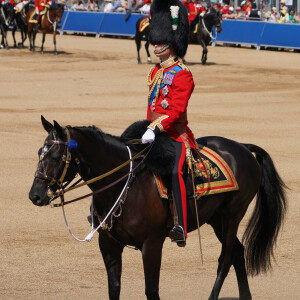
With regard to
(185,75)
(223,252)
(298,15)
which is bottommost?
(298,15)

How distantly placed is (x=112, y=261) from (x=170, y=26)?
1.93m

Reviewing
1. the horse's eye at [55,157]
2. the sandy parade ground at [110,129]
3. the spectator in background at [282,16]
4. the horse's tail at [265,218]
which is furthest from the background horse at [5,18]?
the horse's eye at [55,157]

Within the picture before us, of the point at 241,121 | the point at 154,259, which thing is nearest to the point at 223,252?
the point at 154,259

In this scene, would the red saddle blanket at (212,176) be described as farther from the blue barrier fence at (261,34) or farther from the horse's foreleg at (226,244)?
the blue barrier fence at (261,34)

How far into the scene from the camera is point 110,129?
1650cm

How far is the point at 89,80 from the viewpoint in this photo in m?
24.8

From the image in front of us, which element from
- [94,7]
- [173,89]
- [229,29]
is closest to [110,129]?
[173,89]

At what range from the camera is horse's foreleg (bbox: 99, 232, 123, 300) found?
672 centimetres

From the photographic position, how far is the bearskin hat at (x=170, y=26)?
7.01 metres

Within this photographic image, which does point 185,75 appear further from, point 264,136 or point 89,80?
point 89,80

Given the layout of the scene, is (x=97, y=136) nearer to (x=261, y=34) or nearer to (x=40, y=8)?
(x=40, y=8)

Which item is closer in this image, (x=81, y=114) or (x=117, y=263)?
(x=117, y=263)

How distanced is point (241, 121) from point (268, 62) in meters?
12.5

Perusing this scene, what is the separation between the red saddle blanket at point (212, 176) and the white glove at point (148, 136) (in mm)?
636
